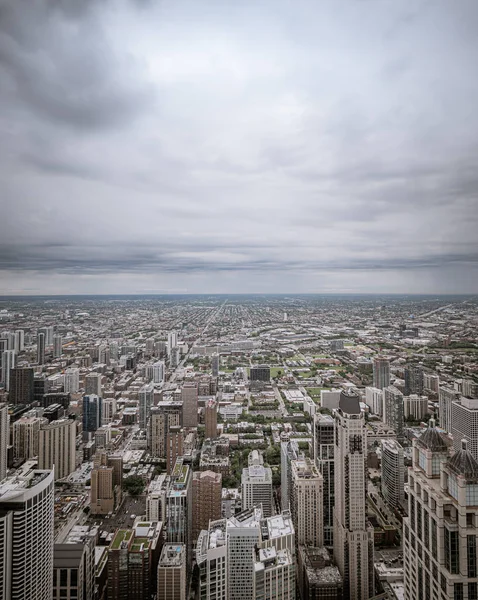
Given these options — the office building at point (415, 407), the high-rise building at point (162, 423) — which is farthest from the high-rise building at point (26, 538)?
the office building at point (415, 407)

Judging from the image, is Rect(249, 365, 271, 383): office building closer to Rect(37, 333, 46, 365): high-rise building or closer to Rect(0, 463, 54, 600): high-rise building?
Rect(37, 333, 46, 365): high-rise building

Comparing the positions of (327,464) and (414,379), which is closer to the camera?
(327,464)

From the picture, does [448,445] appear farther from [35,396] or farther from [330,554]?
[35,396]

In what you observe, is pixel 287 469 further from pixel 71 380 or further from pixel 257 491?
pixel 71 380

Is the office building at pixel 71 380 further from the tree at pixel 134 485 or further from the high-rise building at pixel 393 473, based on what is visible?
the high-rise building at pixel 393 473

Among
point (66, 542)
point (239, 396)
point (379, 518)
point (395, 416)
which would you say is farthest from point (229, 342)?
point (66, 542)

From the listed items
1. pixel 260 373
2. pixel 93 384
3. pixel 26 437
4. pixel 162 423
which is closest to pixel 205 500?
pixel 26 437

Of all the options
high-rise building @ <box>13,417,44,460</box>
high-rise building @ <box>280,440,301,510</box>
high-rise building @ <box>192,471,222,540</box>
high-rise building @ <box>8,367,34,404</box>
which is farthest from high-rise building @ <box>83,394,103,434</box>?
high-rise building @ <box>280,440,301,510</box>
